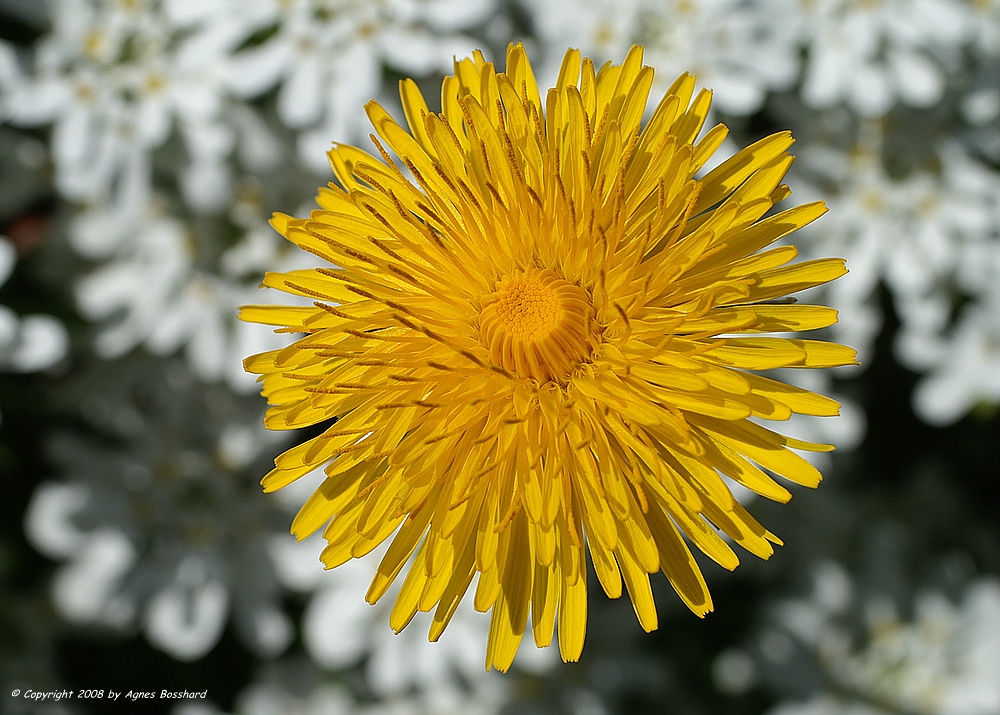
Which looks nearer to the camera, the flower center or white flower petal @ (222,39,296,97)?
the flower center

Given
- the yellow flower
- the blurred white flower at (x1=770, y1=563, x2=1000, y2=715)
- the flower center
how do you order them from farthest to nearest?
the blurred white flower at (x1=770, y1=563, x2=1000, y2=715), the flower center, the yellow flower

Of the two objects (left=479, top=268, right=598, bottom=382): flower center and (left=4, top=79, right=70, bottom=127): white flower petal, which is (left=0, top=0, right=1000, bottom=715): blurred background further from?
(left=479, top=268, right=598, bottom=382): flower center

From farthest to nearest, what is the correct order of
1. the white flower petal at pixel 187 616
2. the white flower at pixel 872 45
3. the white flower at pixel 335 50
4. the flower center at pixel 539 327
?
the white flower petal at pixel 187 616 < the white flower at pixel 872 45 < the white flower at pixel 335 50 < the flower center at pixel 539 327

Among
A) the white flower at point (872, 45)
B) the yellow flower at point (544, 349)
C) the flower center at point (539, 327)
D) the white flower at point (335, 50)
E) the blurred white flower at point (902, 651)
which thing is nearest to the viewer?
the yellow flower at point (544, 349)

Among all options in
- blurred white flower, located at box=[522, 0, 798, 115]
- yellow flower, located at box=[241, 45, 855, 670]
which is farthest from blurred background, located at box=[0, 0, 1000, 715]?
yellow flower, located at box=[241, 45, 855, 670]

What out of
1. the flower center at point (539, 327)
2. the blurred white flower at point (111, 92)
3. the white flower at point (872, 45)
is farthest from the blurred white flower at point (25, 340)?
the white flower at point (872, 45)

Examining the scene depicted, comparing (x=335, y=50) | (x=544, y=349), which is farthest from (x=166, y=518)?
(x=544, y=349)

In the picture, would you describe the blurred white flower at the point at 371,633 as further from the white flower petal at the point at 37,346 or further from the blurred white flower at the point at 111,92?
the blurred white flower at the point at 111,92
